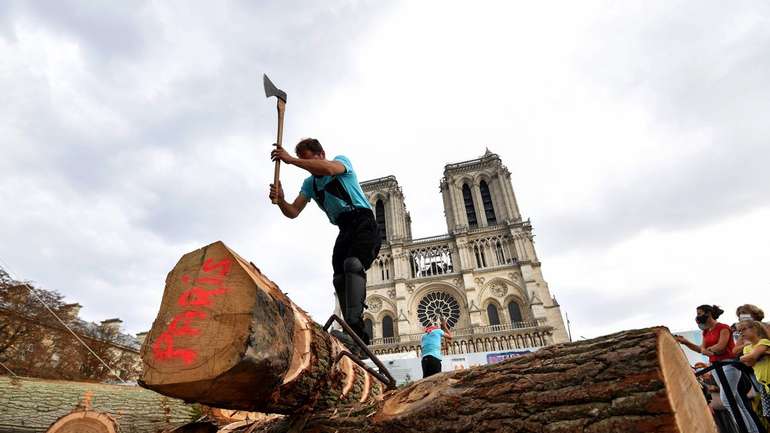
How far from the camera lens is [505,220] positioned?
30.5 meters

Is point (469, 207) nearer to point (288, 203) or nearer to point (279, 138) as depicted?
point (288, 203)

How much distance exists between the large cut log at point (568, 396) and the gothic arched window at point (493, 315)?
93.0 feet

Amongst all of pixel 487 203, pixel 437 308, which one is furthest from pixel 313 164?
pixel 487 203

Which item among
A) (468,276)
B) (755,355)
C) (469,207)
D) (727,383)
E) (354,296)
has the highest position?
(469,207)

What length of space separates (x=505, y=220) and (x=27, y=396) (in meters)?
29.7

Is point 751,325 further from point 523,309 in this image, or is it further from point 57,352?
point 523,309

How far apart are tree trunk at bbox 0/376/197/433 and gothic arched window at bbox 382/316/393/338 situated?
24.4 metres

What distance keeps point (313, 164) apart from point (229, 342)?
1.51 meters

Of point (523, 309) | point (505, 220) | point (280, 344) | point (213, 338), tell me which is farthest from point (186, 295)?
point (505, 220)

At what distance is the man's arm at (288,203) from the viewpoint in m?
3.03

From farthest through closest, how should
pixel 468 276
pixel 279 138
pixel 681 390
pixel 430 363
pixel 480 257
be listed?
1. pixel 480 257
2. pixel 468 276
3. pixel 430 363
4. pixel 279 138
5. pixel 681 390

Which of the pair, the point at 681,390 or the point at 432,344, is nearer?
the point at 681,390

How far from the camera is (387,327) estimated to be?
1145 inches

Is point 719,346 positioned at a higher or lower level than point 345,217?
lower
